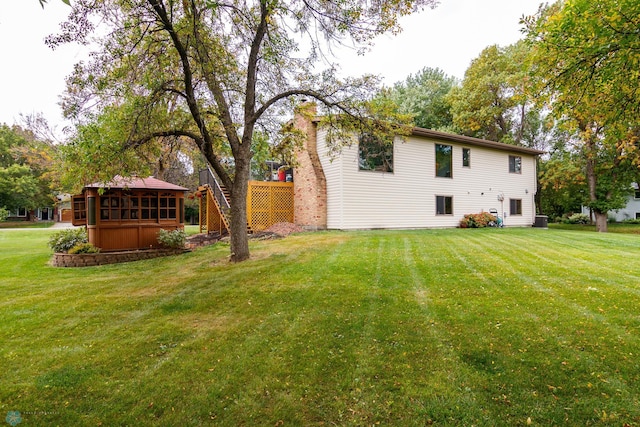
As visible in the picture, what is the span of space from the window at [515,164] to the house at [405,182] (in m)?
0.06

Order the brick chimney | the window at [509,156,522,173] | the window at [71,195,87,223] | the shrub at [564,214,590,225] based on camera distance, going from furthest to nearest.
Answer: the shrub at [564,214,590,225], the window at [509,156,522,173], the brick chimney, the window at [71,195,87,223]

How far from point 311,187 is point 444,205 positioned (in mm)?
7305

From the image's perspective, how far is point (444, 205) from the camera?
16.9 m

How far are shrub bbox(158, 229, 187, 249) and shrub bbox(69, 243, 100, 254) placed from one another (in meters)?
1.65

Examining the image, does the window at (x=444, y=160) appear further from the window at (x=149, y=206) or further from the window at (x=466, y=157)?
the window at (x=149, y=206)

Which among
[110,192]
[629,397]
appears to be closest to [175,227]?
[110,192]

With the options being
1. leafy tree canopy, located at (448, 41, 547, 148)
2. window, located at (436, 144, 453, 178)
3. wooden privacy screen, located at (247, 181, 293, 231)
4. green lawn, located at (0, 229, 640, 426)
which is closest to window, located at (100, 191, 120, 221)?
green lawn, located at (0, 229, 640, 426)

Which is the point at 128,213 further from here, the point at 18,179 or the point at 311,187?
the point at 18,179

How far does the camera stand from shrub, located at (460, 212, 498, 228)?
1692cm

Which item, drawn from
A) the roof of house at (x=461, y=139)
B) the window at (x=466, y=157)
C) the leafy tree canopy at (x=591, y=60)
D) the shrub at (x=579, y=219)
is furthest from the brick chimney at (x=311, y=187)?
the shrub at (x=579, y=219)

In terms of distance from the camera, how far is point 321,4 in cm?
643

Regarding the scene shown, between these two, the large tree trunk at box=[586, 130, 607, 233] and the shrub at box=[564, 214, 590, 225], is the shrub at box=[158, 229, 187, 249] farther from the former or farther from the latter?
the shrub at box=[564, 214, 590, 225]

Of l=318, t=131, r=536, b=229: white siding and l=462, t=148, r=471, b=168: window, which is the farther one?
l=462, t=148, r=471, b=168: window

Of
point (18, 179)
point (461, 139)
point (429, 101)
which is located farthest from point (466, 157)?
point (18, 179)
